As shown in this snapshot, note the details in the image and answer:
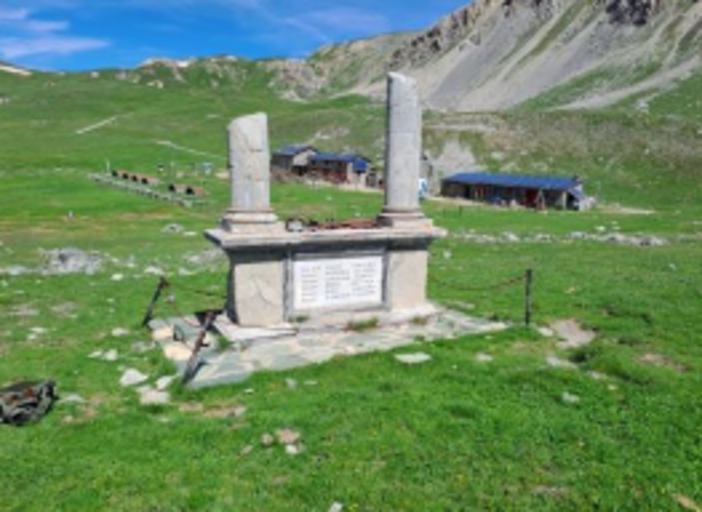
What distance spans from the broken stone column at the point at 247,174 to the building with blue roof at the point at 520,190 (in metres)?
53.5

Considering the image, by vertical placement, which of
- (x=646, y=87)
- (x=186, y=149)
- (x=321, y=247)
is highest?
(x=646, y=87)

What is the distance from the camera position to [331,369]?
10883mm

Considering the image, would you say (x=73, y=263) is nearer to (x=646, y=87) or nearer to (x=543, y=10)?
(x=646, y=87)

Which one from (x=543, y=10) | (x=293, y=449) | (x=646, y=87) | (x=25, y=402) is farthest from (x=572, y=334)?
(x=543, y=10)

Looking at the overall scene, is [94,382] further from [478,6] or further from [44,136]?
[478,6]

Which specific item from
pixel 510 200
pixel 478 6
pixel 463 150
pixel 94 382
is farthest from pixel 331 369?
pixel 478 6

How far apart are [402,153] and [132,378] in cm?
741

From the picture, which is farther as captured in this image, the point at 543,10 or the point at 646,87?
the point at 543,10

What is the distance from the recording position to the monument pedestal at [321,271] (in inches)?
494

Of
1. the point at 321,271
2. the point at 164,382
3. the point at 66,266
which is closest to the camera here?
the point at 164,382

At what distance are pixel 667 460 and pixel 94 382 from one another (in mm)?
8886

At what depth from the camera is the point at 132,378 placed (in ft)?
34.9

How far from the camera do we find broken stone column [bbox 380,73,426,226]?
13633 mm

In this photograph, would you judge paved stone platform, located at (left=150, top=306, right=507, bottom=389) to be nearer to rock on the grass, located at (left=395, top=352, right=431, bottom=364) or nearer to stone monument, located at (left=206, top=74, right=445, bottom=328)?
stone monument, located at (left=206, top=74, right=445, bottom=328)
